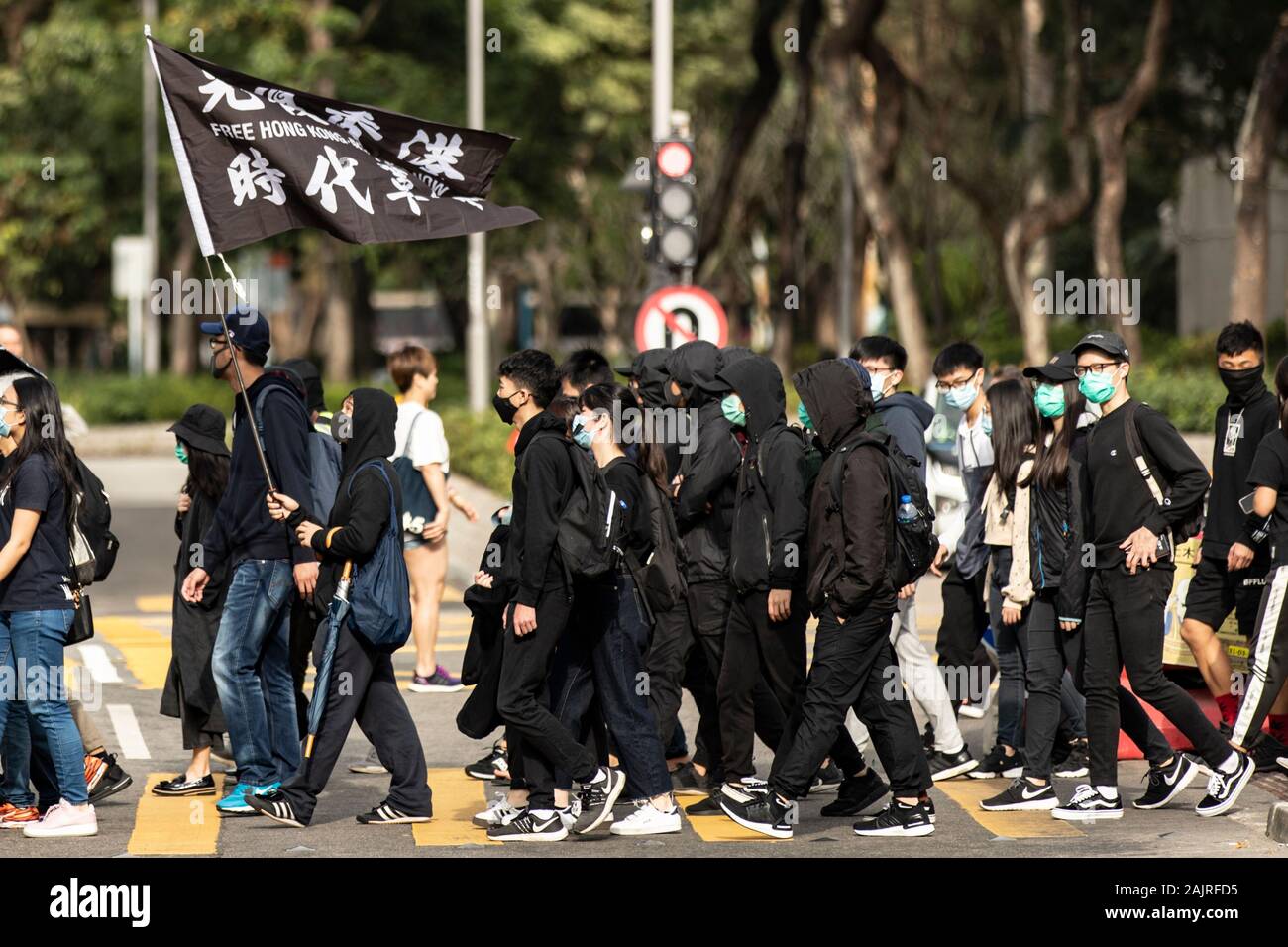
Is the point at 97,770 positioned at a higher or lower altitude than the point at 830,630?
lower

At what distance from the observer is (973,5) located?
3597 centimetres

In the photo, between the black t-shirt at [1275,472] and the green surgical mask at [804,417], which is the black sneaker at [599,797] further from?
the black t-shirt at [1275,472]

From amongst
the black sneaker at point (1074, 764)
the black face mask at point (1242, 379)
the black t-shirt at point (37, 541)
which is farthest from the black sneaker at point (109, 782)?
the black face mask at point (1242, 379)

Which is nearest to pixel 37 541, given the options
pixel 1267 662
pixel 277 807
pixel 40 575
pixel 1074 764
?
pixel 40 575

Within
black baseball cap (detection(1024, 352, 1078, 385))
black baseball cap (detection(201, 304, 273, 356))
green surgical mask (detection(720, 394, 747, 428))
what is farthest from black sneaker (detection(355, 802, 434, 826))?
black baseball cap (detection(1024, 352, 1078, 385))

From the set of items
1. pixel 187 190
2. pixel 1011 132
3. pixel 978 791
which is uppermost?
pixel 1011 132

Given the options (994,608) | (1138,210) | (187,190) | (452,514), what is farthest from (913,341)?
(1138,210)

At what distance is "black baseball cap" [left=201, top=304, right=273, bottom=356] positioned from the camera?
812 cm

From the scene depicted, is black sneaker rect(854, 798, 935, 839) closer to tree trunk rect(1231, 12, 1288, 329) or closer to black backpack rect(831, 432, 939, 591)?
black backpack rect(831, 432, 939, 591)

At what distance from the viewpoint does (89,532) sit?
803 centimetres

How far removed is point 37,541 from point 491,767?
2.43 meters

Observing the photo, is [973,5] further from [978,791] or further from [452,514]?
[978,791]

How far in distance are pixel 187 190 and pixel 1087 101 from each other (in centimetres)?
2149

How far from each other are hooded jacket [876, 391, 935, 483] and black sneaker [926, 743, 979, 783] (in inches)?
49.4
